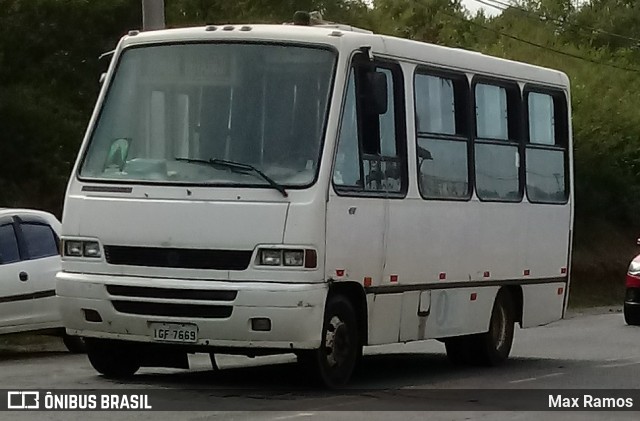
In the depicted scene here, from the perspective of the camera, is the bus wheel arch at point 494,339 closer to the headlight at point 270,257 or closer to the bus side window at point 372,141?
the bus side window at point 372,141

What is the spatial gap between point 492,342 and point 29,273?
489cm

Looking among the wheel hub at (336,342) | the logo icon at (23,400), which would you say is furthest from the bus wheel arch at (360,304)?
the logo icon at (23,400)

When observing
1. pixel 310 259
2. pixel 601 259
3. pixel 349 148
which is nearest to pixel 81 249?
pixel 310 259

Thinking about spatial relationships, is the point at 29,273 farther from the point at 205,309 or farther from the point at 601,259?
the point at 601,259

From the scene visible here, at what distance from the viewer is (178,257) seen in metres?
12.7

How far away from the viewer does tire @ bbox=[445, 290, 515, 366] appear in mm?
16500

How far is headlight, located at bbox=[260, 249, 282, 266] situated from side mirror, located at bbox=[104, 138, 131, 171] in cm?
161

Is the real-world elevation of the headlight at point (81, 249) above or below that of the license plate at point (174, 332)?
above

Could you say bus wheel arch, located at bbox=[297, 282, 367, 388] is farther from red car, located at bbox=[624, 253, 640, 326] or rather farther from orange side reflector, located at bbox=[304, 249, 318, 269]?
red car, located at bbox=[624, 253, 640, 326]

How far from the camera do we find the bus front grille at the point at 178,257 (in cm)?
1259

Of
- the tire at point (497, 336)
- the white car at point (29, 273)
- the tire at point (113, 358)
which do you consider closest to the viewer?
the tire at point (113, 358)

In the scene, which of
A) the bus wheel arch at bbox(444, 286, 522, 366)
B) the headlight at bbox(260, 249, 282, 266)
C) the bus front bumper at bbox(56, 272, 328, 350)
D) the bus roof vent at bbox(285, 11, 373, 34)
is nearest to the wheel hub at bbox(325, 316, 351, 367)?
the bus front bumper at bbox(56, 272, 328, 350)

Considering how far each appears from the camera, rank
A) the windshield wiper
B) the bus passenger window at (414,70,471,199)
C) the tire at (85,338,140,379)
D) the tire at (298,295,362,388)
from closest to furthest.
→ 1. the windshield wiper
2. the tire at (298,295,362,388)
3. the tire at (85,338,140,379)
4. the bus passenger window at (414,70,471,199)

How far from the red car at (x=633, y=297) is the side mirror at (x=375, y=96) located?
12.0 meters
